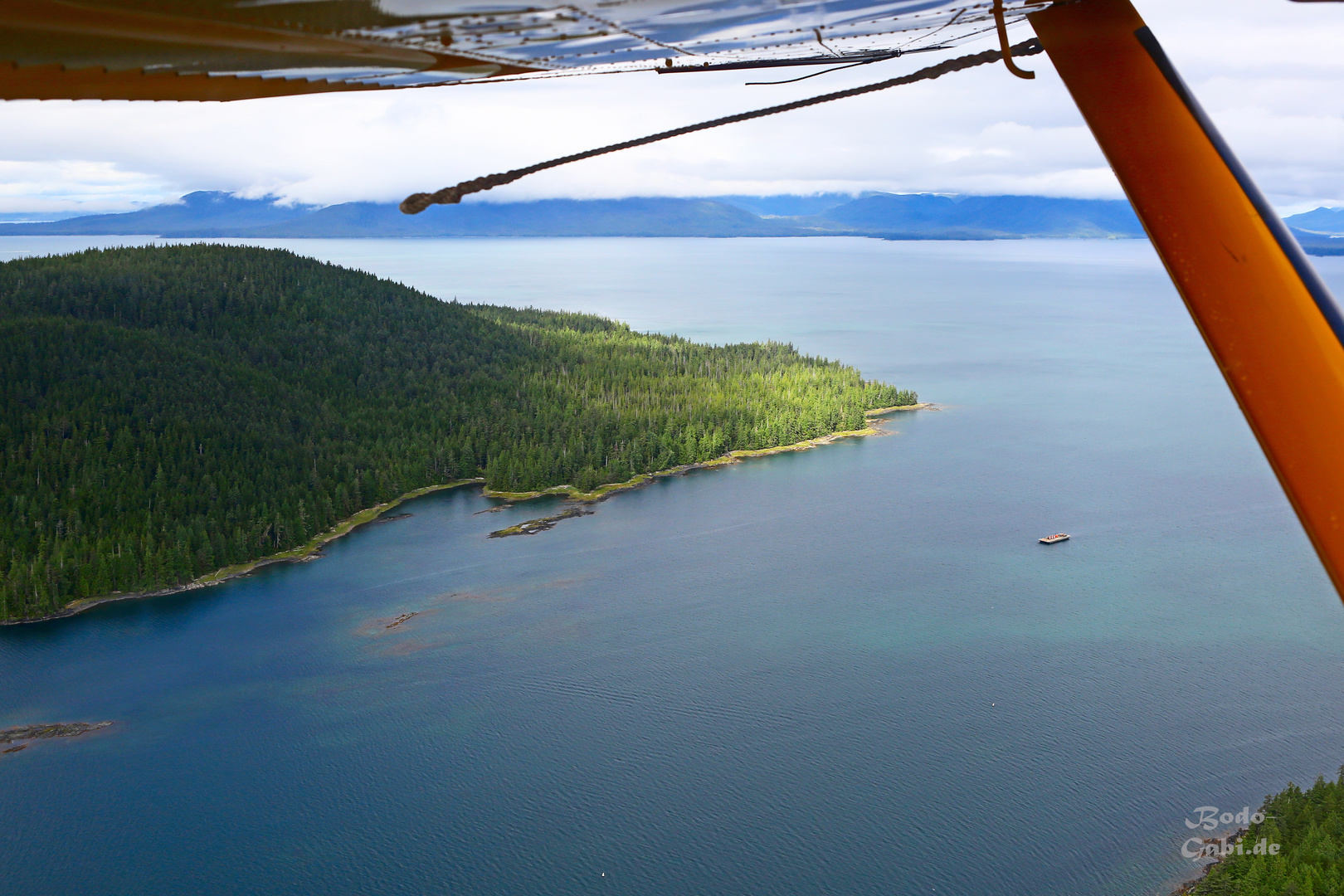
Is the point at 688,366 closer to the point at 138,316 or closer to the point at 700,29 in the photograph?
the point at 138,316

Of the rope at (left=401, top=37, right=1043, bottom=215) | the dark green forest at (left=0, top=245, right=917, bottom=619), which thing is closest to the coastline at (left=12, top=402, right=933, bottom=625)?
the dark green forest at (left=0, top=245, right=917, bottom=619)

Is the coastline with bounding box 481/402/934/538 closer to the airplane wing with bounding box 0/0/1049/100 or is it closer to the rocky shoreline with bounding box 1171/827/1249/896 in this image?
the rocky shoreline with bounding box 1171/827/1249/896

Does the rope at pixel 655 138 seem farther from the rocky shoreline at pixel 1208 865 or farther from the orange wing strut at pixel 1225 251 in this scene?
the rocky shoreline at pixel 1208 865

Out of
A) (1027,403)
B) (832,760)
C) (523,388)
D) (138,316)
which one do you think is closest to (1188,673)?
(832,760)

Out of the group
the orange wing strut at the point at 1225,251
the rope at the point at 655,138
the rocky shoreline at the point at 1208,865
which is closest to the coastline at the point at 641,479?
the rocky shoreline at the point at 1208,865

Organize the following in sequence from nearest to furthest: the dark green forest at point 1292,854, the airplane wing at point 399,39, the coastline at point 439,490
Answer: the airplane wing at point 399,39
the dark green forest at point 1292,854
the coastline at point 439,490

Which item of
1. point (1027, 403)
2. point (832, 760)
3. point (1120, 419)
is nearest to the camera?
point (832, 760)

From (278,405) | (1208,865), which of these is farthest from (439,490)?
(1208,865)
